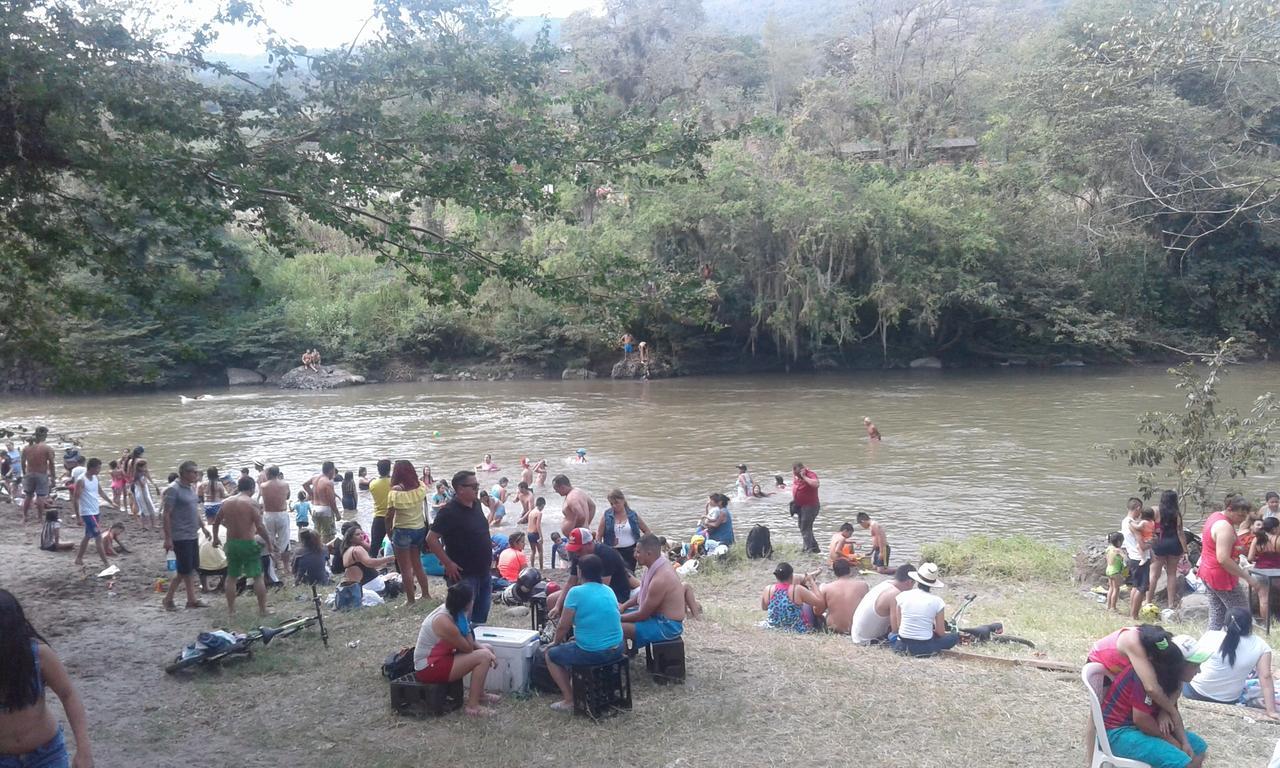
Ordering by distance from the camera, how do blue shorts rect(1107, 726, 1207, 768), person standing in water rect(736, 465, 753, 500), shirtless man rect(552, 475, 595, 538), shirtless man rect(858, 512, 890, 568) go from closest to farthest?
blue shorts rect(1107, 726, 1207, 768)
shirtless man rect(552, 475, 595, 538)
shirtless man rect(858, 512, 890, 568)
person standing in water rect(736, 465, 753, 500)

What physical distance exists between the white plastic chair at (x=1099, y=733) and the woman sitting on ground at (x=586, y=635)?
2.82 metres

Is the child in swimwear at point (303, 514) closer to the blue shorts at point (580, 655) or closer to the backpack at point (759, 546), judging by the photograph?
the backpack at point (759, 546)

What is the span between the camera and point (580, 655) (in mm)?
6324

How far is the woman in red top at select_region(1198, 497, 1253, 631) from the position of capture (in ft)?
26.3

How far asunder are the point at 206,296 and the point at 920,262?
3542cm

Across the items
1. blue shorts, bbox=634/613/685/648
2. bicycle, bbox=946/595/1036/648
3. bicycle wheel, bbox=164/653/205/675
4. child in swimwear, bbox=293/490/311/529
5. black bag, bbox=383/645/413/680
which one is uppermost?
blue shorts, bbox=634/613/685/648

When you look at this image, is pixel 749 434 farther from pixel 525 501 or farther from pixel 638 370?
pixel 638 370

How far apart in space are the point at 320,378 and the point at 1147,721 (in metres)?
43.6

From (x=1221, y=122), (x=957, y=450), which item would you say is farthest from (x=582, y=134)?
(x=1221, y=122)

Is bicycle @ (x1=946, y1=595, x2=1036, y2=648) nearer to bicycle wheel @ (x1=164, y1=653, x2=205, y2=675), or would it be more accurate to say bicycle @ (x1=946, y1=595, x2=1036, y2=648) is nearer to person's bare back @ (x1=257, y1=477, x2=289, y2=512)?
bicycle wheel @ (x1=164, y1=653, x2=205, y2=675)

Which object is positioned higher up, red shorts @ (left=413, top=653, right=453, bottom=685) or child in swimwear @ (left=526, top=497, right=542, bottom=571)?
red shorts @ (left=413, top=653, right=453, bottom=685)

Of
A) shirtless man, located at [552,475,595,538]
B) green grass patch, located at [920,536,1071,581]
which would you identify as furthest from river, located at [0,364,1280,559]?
shirtless man, located at [552,475,595,538]

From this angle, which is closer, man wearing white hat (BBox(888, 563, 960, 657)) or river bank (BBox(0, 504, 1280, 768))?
river bank (BBox(0, 504, 1280, 768))

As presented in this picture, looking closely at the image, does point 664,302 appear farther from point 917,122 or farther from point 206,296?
point 917,122
